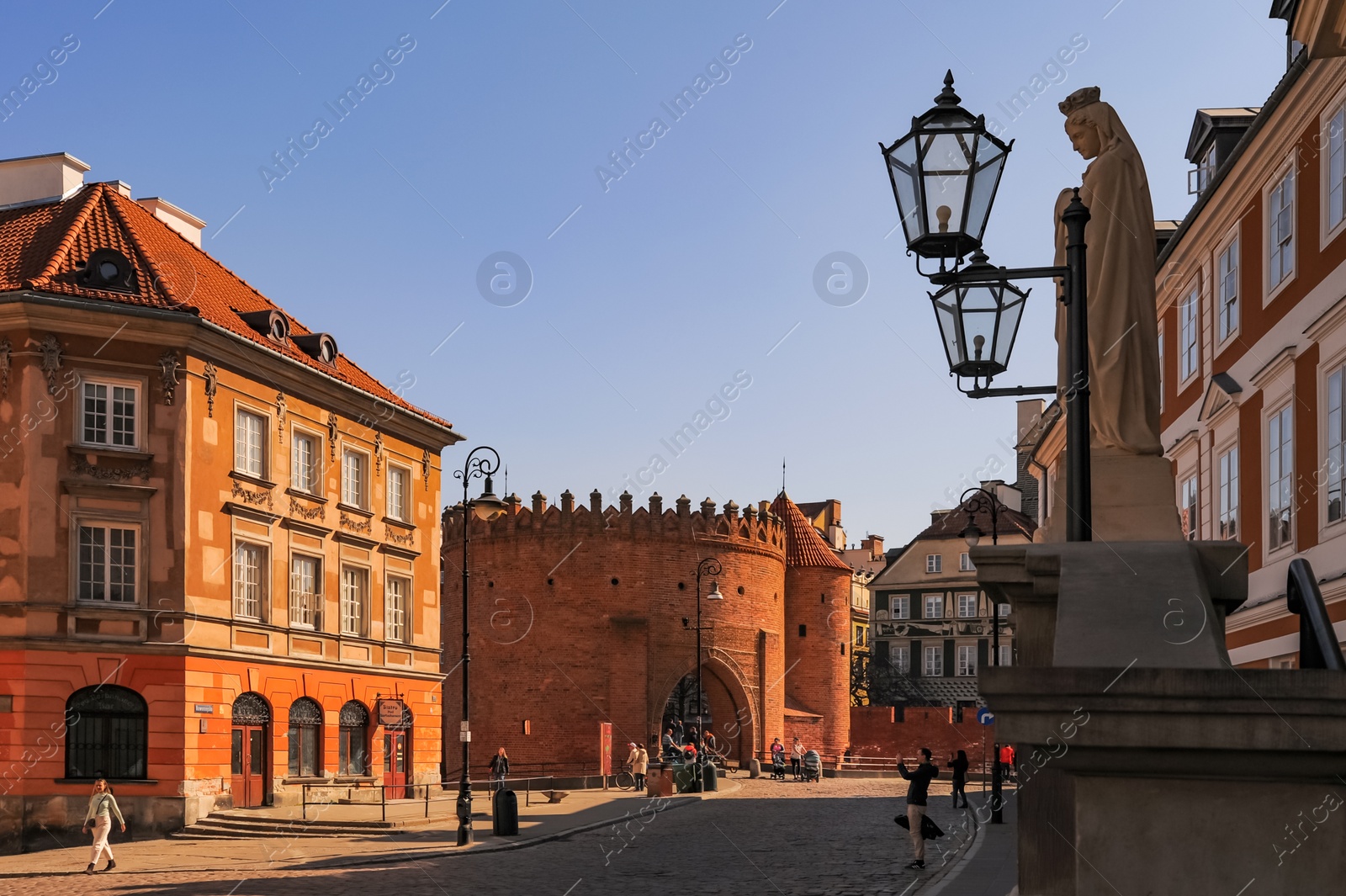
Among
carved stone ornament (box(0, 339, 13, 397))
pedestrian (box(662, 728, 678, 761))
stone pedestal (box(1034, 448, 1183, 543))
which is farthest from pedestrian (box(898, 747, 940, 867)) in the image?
pedestrian (box(662, 728, 678, 761))

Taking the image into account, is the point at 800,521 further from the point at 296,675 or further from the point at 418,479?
the point at 296,675

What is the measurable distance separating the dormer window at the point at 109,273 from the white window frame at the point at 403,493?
372 inches

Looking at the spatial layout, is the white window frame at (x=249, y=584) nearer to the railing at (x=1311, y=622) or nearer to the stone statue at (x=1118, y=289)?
the stone statue at (x=1118, y=289)

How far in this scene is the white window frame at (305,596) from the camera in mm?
32719

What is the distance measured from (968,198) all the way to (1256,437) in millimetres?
13902

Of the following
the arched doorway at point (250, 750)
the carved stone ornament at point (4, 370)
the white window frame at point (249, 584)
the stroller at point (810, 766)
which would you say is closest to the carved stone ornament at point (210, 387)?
the white window frame at point (249, 584)

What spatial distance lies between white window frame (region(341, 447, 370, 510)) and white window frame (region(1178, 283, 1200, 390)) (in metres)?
20.1

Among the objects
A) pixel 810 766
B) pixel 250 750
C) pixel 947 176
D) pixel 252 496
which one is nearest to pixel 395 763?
pixel 250 750

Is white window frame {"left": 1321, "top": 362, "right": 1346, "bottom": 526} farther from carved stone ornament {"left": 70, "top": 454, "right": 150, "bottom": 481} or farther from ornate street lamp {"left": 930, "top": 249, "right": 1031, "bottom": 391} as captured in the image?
carved stone ornament {"left": 70, "top": 454, "right": 150, "bottom": 481}

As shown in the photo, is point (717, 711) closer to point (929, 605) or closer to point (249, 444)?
→ point (929, 605)

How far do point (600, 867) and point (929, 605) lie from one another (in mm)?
59217

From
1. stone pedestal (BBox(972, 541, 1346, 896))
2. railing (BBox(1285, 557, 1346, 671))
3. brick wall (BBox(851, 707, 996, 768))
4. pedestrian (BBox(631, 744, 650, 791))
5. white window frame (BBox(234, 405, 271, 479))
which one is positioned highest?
white window frame (BBox(234, 405, 271, 479))

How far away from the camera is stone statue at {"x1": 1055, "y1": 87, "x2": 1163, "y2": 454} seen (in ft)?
17.6

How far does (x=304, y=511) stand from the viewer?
33219 millimetres
